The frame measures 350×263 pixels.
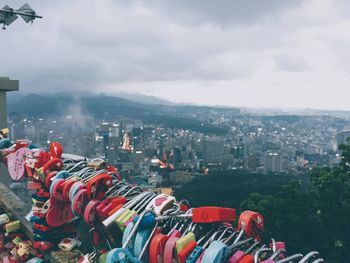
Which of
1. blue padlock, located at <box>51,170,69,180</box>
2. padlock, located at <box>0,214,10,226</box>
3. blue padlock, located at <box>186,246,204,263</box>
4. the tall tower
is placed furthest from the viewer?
the tall tower

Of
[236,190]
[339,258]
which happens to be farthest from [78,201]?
[236,190]

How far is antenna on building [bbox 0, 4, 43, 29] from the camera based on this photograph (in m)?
12.4

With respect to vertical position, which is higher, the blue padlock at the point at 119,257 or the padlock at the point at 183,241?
the padlock at the point at 183,241

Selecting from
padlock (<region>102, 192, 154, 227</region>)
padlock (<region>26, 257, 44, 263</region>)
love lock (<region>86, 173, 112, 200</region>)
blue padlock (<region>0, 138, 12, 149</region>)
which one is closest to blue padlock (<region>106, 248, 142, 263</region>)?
padlock (<region>102, 192, 154, 227</region>)

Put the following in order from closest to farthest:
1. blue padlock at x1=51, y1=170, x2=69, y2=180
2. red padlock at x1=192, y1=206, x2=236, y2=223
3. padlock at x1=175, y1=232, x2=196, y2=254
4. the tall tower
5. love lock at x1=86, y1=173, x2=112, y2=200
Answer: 1. padlock at x1=175, y1=232, x2=196, y2=254
2. red padlock at x1=192, y1=206, x2=236, y2=223
3. love lock at x1=86, y1=173, x2=112, y2=200
4. blue padlock at x1=51, y1=170, x2=69, y2=180
5. the tall tower

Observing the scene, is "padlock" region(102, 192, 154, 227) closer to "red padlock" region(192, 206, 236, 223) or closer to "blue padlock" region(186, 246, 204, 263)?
"red padlock" region(192, 206, 236, 223)

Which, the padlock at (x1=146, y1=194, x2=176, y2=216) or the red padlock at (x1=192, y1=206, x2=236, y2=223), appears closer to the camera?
the red padlock at (x1=192, y1=206, x2=236, y2=223)

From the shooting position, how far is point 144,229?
7062 mm

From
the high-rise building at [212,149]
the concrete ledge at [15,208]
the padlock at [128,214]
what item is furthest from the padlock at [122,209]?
the high-rise building at [212,149]

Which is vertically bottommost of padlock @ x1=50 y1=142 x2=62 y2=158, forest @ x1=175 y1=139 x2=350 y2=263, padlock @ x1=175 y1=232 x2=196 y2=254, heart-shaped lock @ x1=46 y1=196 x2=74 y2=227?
forest @ x1=175 y1=139 x2=350 y2=263

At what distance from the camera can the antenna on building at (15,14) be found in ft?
40.7

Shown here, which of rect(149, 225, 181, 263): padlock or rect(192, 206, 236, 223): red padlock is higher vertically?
rect(192, 206, 236, 223): red padlock

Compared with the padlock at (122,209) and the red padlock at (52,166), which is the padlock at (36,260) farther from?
the padlock at (122,209)

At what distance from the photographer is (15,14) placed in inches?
496
